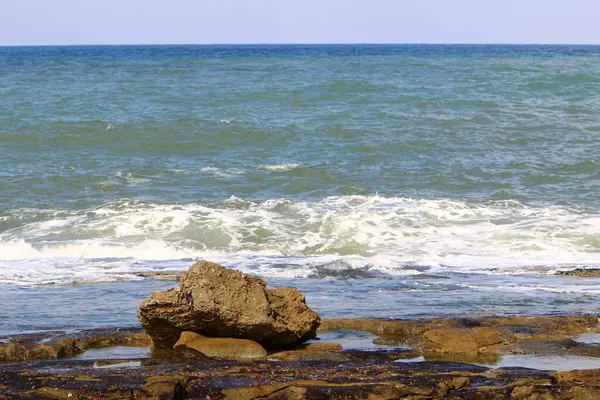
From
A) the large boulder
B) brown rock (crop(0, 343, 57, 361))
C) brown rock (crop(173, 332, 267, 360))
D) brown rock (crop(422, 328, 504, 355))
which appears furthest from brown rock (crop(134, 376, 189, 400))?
brown rock (crop(422, 328, 504, 355))

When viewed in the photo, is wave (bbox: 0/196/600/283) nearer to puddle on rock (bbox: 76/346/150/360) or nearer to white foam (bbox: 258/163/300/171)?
white foam (bbox: 258/163/300/171)

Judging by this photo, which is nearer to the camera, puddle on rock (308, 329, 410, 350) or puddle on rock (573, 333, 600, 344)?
puddle on rock (308, 329, 410, 350)

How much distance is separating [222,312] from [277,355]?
531 millimetres

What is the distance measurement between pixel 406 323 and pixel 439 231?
661 centimetres

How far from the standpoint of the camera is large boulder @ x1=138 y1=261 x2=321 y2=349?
699 cm

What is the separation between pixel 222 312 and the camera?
698cm

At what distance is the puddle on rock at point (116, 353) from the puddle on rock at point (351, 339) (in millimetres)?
1355

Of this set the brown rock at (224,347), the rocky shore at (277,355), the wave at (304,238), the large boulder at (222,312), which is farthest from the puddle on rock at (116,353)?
the wave at (304,238)

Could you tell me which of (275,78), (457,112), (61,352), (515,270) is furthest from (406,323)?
(275,78)

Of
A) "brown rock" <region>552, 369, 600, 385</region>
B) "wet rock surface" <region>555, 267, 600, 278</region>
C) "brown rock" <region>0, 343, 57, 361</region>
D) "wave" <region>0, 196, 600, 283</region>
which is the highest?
"brown rock" <region>552, 369, 600, 385</region>

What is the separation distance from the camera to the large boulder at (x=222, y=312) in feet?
22.9

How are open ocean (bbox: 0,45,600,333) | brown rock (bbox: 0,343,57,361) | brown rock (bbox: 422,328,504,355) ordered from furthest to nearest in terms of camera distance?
open ocean (bbox: 0,45,600,333) → brown rock (bbox: 422,328,504,355) → brown rock (bbox: 0,343,57,361)

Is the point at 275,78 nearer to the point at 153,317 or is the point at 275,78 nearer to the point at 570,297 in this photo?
the point at 570,297

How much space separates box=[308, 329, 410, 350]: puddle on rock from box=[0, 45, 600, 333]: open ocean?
28.2 inches
